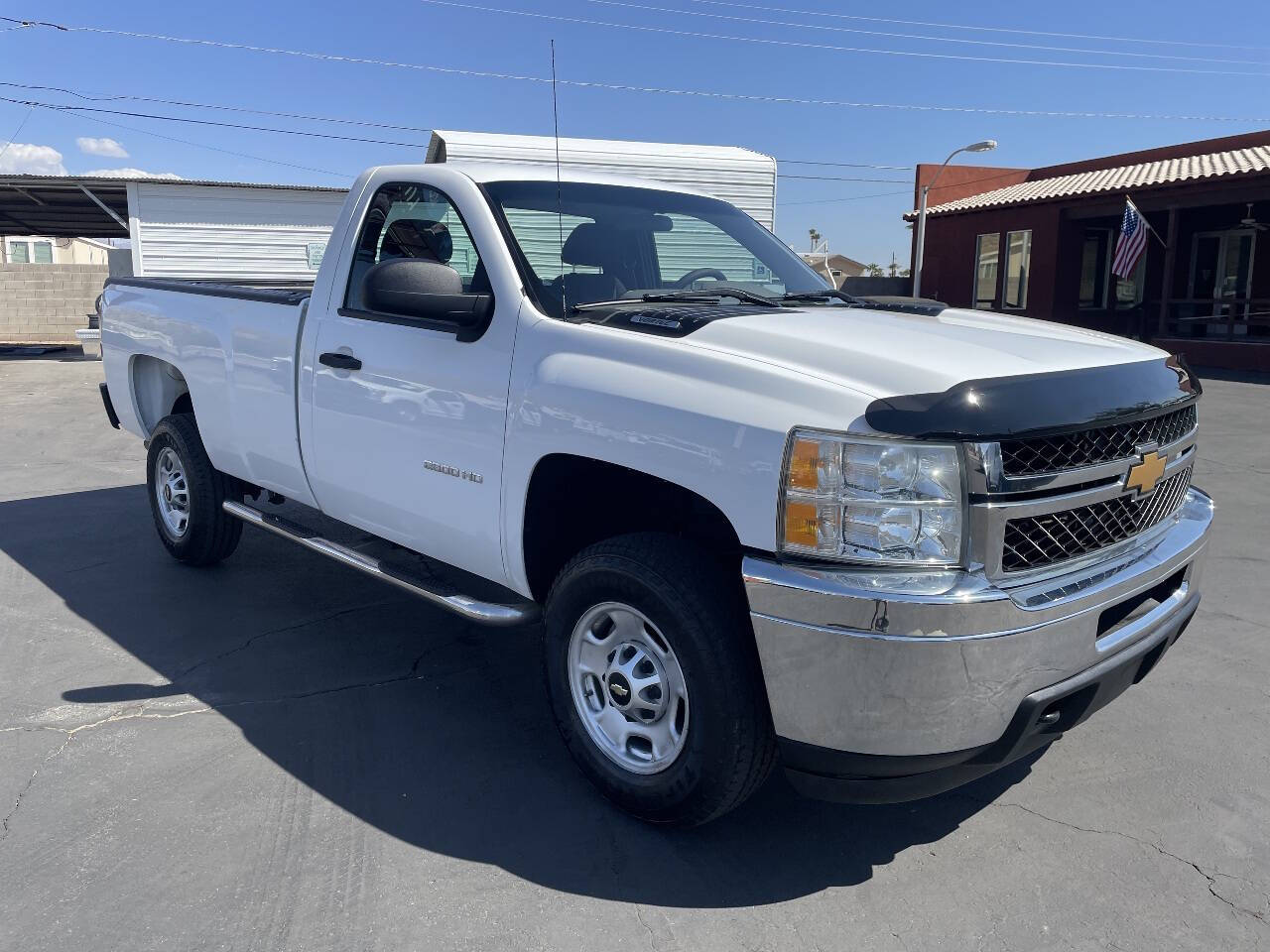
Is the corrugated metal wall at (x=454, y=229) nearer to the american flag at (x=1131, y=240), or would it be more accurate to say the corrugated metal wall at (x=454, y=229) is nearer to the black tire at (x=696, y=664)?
the black tire at (x=696, y=664)

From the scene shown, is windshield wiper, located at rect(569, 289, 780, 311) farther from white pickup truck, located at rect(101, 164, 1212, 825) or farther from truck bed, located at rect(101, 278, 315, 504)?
truck bed, located at rect(101, 278, 315, 504)

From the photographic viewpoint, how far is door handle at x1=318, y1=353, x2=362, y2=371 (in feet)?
13.4

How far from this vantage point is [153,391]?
6.28 m

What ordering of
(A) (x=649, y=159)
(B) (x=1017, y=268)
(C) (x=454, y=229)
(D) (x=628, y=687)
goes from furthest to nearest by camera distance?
(B) (x=1017, y=268) → (A) (x=649, y=159) → (C) (x=454, y=229) → (D) (x=628, y=687)

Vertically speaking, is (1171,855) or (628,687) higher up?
(628,687)

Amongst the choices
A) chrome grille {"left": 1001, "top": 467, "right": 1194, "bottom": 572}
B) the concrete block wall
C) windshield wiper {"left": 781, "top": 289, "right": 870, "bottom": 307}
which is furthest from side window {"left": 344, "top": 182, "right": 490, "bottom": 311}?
the concrete block wall

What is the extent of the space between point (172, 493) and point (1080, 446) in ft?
16.2

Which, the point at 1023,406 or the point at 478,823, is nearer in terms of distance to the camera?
the point at 1023,406

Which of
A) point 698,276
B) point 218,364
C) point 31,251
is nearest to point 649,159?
point 218,364

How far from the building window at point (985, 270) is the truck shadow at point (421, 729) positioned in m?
23.9

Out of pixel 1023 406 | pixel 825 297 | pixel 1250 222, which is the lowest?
pixel 1023 406

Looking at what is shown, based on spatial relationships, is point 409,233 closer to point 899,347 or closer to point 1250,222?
point 899,347

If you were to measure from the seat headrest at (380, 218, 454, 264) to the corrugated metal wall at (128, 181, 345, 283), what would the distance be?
18.9 m

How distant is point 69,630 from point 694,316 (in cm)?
357
